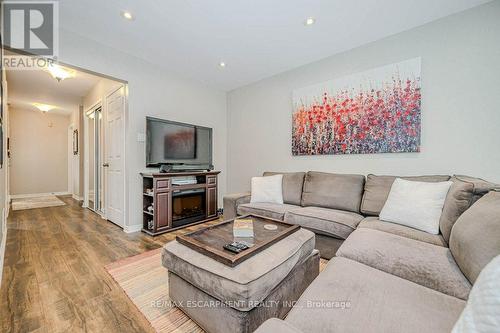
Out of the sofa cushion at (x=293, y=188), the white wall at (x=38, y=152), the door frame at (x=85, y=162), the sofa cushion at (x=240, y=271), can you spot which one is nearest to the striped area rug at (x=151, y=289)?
the sofa cushion at (x=240, y=271)

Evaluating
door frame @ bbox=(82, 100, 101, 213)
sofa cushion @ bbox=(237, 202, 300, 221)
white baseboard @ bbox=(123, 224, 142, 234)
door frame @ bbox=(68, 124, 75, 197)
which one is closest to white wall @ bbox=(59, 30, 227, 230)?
white baseboard @ bbox=(123, 224, 142, 234)

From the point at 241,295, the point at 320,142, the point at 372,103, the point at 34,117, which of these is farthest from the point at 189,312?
the point at 34,117

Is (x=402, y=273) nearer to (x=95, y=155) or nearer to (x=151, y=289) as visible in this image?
(x=151, y=289)

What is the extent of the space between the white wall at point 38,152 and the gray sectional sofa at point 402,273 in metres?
7.85

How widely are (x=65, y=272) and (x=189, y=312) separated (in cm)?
143

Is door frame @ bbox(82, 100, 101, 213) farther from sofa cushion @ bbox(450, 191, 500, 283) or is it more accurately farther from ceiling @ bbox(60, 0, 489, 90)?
sofa cushion @ bbox(450, 191, 500, 283)

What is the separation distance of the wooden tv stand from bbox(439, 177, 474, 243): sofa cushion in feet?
9.45

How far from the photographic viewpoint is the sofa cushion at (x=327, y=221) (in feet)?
6.23

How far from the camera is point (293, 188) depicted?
2.84 metres

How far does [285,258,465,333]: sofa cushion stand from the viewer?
0.71m

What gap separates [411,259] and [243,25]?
254 cm

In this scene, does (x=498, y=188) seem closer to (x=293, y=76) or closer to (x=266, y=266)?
(x=266, y=266)

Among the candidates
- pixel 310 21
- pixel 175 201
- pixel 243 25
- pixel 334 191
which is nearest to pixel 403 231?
pixel 334 191

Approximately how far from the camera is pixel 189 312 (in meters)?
1.25
